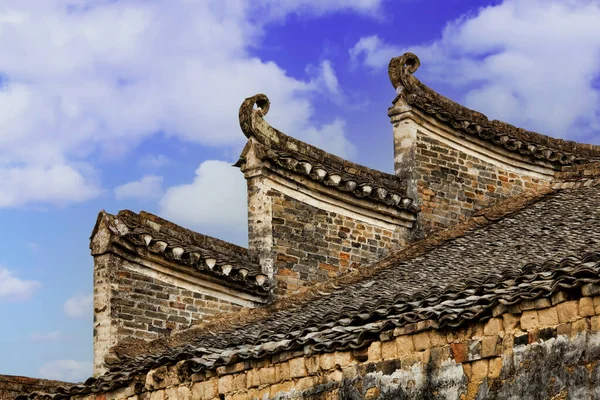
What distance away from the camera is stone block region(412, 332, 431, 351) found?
11109mm

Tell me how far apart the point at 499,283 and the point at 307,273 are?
20.0 ft

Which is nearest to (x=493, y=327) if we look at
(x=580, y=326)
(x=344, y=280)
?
(x=580, y=326)

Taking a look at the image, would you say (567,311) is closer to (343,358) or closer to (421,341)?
(421,341)

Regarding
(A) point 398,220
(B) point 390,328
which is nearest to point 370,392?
(B) point 390,328

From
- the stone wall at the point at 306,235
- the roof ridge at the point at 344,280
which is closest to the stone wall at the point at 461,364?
the roof ridge at the point at 344,280

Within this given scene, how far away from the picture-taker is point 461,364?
35.2 ft

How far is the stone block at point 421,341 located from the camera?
11.1 meters

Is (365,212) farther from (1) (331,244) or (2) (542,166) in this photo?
(2) (542,166)

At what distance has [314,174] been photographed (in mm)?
17906

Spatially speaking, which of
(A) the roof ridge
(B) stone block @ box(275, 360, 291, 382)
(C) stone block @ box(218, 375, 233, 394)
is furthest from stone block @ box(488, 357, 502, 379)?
(A) the roof ridge

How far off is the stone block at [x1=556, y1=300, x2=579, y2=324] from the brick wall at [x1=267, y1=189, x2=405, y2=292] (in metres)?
7.84

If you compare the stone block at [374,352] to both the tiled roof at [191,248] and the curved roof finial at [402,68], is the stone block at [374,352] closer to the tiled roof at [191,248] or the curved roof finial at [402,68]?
the tiled roof at [191,248]

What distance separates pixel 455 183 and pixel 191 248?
5235mm

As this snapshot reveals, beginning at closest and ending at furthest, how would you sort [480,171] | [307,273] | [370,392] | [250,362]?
[370,392], [250,362], [307,273], [480,171]
